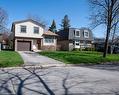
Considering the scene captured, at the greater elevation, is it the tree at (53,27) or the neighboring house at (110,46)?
the tree at (53,27)

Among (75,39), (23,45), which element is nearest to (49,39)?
(23,45)

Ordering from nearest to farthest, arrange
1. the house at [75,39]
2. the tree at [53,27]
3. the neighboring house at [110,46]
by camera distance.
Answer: the neighboring house at [110,46], the house at [75,39], the tree at [53,27]

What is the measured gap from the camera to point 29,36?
46.1 metres

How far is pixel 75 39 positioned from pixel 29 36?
1323 cm

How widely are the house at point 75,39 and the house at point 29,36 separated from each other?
698 cm

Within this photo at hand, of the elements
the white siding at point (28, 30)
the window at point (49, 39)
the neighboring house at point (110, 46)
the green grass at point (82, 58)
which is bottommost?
the green grass at point (82, 58)

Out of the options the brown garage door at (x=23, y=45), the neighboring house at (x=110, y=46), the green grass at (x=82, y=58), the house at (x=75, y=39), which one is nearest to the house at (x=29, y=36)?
the brown garage door at (x=23, y=45)

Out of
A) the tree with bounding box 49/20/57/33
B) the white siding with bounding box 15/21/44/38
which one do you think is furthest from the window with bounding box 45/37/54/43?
the tree with bounding box 49/20/57/33

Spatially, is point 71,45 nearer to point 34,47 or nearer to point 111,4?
point 34,47

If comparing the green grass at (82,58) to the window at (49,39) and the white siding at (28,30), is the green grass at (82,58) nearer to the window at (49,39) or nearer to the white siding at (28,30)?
the white siding at (28,30)

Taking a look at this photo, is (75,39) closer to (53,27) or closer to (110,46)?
(110,46)

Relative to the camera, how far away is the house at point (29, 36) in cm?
4516

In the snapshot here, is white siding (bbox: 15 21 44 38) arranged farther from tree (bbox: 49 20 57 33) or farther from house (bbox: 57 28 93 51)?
tree (bbox: 49 20 57 33)

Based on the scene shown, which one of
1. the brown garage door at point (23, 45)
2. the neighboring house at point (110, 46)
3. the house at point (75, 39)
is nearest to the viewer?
the brown garage door at point (23, 45)
